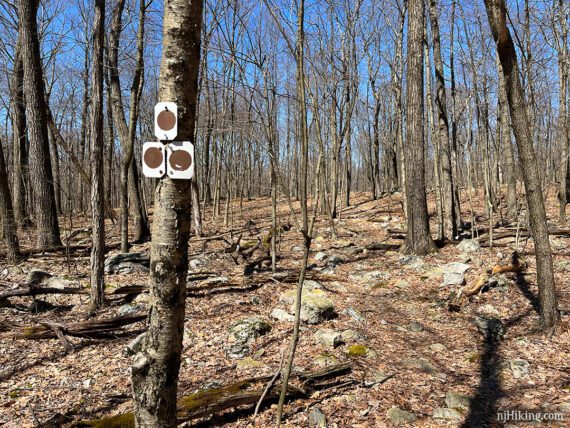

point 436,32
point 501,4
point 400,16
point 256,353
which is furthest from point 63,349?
point 400,16

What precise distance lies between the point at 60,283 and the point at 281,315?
13.0 feet

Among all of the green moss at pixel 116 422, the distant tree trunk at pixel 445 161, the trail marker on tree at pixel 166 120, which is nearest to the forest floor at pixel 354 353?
the green moss at pixel 116 422

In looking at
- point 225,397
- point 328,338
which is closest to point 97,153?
point 225,397

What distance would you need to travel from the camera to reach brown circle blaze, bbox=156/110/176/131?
76.4 inches

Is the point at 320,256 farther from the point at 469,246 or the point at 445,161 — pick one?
the point at 445,161

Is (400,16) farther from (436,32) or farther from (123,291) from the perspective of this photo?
(123,291)

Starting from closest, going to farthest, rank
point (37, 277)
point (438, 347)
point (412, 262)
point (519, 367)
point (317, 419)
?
point (317, 419), point (519, 367), point (438, 347), point (37, 277), point (412, 262)

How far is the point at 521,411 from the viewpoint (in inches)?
133

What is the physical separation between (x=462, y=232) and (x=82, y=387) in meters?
9.81

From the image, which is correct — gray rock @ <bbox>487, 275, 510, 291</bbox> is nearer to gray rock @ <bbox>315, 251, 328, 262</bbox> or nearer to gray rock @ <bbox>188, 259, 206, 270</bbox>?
gray rock @ <bbox>315, 251, 328, 262</bbox>

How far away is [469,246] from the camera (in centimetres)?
861

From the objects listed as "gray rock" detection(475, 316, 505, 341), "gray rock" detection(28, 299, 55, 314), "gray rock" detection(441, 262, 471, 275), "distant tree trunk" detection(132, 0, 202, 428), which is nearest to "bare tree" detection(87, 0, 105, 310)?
"gray rock" detection(28, 299, 55, 314)

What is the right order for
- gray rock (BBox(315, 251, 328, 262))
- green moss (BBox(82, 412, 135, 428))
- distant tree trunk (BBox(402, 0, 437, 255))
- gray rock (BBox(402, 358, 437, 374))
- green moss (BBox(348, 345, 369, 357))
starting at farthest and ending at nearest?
gray rock (BBox(315, 251, 328, 262))
distant tree trunk (BBox(402, 0, 437, 255))
green moss (BBox(348, 345, 369, 357))
gray rock (BBox(402, 358, 437, 374))
green moss (BBox(82, 412, 135, 428))

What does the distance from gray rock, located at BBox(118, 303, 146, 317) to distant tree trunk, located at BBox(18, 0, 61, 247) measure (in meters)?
4.45
